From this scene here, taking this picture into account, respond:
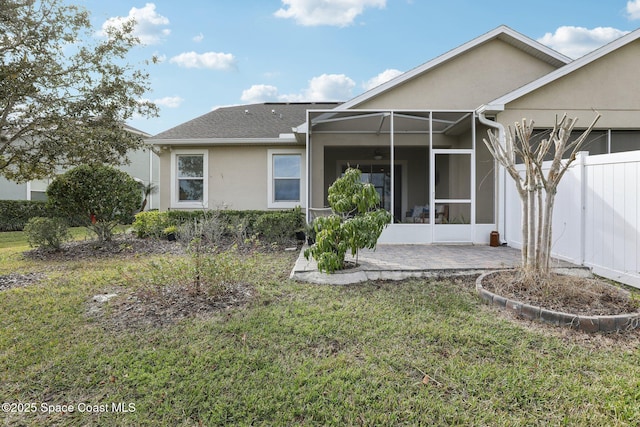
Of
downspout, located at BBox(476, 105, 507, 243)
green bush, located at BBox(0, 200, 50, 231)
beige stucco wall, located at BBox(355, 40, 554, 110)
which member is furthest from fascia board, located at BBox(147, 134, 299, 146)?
green bush, located at BBox(0, 200, 50, 231)

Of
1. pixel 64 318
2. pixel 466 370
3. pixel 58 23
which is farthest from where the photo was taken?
pixel 58 23

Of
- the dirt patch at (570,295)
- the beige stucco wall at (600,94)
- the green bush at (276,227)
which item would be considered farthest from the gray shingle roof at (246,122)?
the dirt patch at (570,295)

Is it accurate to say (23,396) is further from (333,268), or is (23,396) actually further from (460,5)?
(460,5)

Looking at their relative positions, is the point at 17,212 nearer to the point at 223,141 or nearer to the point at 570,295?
the point at 223,141

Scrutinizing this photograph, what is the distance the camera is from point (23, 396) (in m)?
2.55

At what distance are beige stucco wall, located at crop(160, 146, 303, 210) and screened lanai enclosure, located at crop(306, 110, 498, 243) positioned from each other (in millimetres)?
1948

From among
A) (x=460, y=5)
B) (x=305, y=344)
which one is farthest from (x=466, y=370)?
(x=460, y=5)

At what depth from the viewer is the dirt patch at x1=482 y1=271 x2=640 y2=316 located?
3.83 m

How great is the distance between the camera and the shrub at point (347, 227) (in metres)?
5.27

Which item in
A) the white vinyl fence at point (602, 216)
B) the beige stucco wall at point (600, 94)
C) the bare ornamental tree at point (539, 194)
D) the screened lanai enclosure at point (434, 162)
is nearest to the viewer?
the bare ornamental tree at point (539, 194)

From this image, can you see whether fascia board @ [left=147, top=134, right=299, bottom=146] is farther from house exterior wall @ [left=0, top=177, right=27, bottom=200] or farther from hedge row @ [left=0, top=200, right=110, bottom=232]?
house exterior wall @ [left=0, top=177, right=27, bottom=200]

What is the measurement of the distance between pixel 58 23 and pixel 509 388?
8.86 metres

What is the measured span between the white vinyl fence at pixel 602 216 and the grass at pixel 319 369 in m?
2.63

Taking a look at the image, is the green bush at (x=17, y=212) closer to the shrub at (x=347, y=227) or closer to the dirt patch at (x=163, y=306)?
the dirt patch at (x=163, y=306)
